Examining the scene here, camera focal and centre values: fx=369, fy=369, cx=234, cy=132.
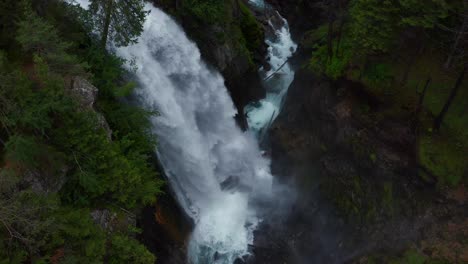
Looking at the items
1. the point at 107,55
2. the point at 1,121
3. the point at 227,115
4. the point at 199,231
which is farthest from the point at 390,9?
the point at 1,121

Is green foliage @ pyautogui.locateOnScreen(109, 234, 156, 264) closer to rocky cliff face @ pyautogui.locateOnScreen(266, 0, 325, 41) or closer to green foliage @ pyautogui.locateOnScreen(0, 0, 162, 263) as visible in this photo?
green foliage @ pyautogui.locateOnScreen(0, 0, 162, 263)

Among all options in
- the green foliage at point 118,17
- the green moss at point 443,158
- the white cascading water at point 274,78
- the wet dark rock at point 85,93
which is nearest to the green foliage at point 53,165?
the wet dark rock at point 85,93

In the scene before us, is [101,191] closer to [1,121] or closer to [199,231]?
[1,121]

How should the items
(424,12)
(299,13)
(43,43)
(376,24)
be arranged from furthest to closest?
(299,13), (376,24), (424,12), (43,43)

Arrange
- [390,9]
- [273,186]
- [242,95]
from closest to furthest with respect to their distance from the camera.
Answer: [390,9] → [273,186] → [242,95]

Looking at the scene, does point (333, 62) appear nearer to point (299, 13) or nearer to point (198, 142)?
point (198, 142)

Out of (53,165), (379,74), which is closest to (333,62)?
(379,74)

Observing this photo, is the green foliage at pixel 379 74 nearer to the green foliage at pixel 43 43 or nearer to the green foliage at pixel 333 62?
the green foliage at pixel 333 62
